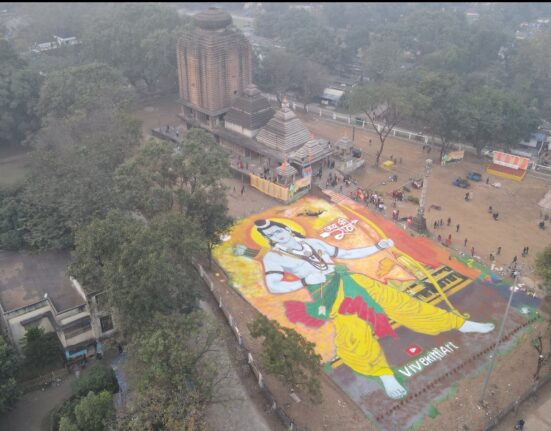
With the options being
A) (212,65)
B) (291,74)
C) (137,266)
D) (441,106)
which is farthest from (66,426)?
(291,74)

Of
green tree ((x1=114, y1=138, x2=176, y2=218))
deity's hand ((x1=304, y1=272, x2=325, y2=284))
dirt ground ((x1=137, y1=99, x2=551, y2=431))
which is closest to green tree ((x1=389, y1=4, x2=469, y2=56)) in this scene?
dirt ground ((x1=137, y1=99, x2=551, y2=431))

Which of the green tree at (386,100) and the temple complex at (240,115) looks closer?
the temple complex at (240,115)

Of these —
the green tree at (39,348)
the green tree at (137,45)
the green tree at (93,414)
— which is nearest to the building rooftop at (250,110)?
the green tree at (137,45)

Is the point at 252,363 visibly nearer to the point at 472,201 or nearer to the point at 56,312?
the point at 56,312

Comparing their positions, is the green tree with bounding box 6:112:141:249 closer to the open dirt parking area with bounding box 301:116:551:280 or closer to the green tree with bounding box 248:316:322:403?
the green tree with bounding box 248:316:322:403

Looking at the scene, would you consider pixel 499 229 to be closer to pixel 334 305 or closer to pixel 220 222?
pixel 334 305

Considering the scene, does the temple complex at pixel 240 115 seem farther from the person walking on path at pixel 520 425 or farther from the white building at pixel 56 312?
the person walking on path at pixel 520 425
